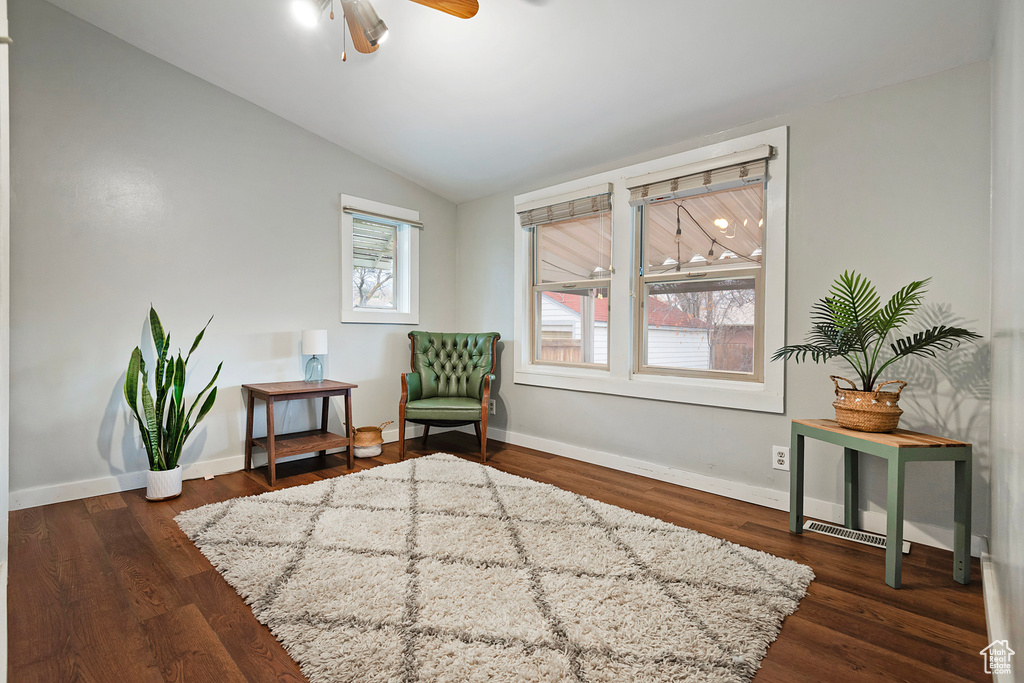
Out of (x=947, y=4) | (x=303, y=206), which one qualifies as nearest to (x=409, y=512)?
(x=303, y=206)

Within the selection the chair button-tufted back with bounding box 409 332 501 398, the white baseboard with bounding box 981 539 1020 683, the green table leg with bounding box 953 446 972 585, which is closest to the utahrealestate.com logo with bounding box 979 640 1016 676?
the white baseboard with bounding box 981 539 1020 683

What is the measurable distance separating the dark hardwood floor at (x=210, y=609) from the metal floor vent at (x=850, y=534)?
6 centimetres

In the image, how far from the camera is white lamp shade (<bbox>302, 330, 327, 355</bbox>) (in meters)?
3.61

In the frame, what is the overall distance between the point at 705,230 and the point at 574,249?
109 centimetres

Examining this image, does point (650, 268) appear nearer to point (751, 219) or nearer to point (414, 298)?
point (751, 219)

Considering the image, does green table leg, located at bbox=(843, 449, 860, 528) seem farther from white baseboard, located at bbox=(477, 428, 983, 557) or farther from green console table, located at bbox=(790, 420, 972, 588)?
green console table, located at bbox=(790, 420, 972, 588)

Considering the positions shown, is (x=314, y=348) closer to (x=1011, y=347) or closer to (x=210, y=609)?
(x=210, y=609)

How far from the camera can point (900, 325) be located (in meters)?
2.38

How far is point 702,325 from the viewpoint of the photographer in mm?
3256

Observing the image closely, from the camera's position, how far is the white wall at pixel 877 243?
2.20m

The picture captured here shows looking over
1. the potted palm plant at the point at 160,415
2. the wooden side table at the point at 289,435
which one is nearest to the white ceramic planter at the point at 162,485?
the potted palm plant at the point at 160,415

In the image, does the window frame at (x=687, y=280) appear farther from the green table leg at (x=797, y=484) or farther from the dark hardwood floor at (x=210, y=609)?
the dark hardwood floor at (x=210, y=609)

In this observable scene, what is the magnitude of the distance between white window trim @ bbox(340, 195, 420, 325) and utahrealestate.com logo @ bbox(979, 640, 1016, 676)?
13.2ft

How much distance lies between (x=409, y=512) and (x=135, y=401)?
1790 mm
